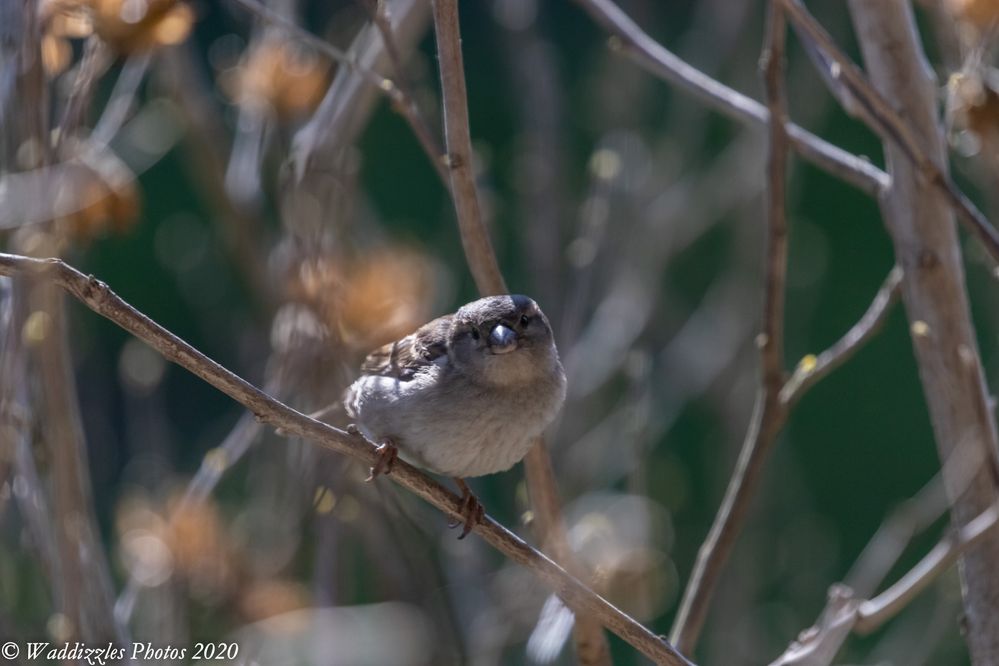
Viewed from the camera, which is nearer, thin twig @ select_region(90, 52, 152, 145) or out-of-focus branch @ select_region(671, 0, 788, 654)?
out-of-focus branch @ select_region(671, 0, 788, 654)

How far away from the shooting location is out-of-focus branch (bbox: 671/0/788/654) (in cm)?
245

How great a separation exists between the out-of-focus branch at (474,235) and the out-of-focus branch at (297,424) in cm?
7

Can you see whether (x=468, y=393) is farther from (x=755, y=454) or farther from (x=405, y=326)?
(x=755, y=454)

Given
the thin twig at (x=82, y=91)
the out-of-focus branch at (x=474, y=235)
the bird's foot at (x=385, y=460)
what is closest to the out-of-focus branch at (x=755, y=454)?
the out-of-focus branch at (x=474, y=235)

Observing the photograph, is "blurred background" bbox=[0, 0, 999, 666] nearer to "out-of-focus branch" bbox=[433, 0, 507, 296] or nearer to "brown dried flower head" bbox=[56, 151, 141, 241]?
"brown dried flower head" bbox=[56, 151, 141, 241]

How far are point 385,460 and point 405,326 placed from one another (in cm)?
76

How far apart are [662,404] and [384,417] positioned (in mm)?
2323

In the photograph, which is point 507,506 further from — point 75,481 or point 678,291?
point 75,481

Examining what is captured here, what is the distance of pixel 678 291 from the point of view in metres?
5.48

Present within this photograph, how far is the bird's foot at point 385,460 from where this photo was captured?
220 centimetres

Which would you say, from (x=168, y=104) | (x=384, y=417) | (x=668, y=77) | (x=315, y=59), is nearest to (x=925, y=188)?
(x=668, y=77)

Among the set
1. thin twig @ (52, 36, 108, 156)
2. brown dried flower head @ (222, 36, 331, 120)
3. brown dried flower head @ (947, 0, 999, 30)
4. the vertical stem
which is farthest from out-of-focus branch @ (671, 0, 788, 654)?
thin twig @ (52, 36, 108, 156)

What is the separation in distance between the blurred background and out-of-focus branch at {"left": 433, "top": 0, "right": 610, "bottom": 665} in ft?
0.24

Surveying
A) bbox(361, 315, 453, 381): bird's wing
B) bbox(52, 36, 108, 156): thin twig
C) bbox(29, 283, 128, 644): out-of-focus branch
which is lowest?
bbox(29, 283, 128, 644): out-of-focus branch
